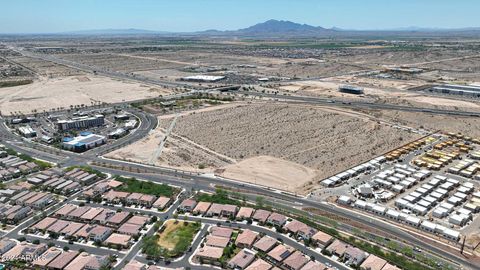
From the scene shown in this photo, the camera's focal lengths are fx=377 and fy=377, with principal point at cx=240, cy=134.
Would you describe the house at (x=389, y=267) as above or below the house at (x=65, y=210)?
below

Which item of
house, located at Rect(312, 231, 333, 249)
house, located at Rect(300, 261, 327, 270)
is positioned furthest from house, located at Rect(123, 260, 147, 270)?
house, located at Rect(312, 231, 333, 249)

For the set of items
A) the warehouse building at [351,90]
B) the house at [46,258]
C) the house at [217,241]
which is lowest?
the house at [46,258]

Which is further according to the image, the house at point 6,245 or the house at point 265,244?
the house at point 265,244

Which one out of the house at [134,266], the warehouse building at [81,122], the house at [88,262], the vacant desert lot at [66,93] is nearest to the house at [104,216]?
the house at [88,262]

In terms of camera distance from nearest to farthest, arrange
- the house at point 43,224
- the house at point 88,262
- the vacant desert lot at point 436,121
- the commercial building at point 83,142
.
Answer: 1. the house at point 88,262
2. the house at point 43,224
3. the commercial building at point 83,142
4. the vacant desert lot at point 436,121

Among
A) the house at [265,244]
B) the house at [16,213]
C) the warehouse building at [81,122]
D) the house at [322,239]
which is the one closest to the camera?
the house at [265,244]

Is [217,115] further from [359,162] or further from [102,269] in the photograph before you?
[102,269]

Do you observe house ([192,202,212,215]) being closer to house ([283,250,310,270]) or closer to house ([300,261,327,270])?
house ([283,250,310,270])

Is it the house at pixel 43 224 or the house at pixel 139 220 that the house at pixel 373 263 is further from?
the house at pixel 43 224

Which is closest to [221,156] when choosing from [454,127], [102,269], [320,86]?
→ [102,269]
